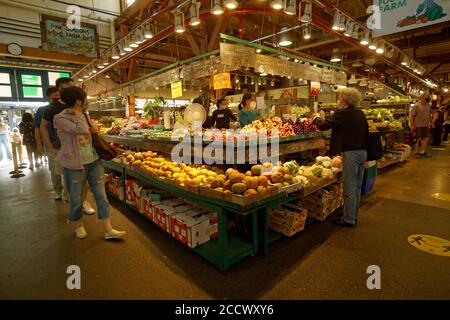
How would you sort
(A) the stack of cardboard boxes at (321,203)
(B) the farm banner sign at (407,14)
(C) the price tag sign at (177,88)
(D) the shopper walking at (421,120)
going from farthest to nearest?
1. (D) the shopper walking at (421,120)
2. (C) the price tag sign at (177,88)
3. (B) the farm banner sign at (407,14)
4. (A) the stack of cardboard boxes at (321,203)

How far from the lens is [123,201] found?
4602 mm

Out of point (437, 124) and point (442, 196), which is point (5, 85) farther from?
point (437, 124)

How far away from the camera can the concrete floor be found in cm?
227

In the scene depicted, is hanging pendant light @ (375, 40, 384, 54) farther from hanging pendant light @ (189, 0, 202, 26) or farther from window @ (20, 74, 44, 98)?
window @ (20, 74, 44, 98)

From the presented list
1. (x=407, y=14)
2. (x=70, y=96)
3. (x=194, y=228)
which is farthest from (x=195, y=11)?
(x=407, y=14)

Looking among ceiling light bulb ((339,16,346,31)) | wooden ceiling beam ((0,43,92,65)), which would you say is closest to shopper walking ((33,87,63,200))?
ceiling light bulb ((339,16,346,31))

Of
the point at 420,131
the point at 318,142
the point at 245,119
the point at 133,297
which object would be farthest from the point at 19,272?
the point at 420,131

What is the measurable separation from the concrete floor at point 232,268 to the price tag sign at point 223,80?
2.99 meters

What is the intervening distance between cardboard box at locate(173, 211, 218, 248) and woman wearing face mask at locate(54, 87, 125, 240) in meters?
0.92

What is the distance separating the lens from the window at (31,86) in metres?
11.7

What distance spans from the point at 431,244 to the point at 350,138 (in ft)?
5.09

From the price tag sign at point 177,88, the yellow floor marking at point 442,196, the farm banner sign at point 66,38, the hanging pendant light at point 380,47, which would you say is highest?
the farm banner sign at point 66,38

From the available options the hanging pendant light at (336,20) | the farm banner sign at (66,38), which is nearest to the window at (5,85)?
the farm banner sign at (66,38)

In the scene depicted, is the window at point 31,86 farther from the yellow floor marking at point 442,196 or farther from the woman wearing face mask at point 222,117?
the yellow floor marking at point 442,196
